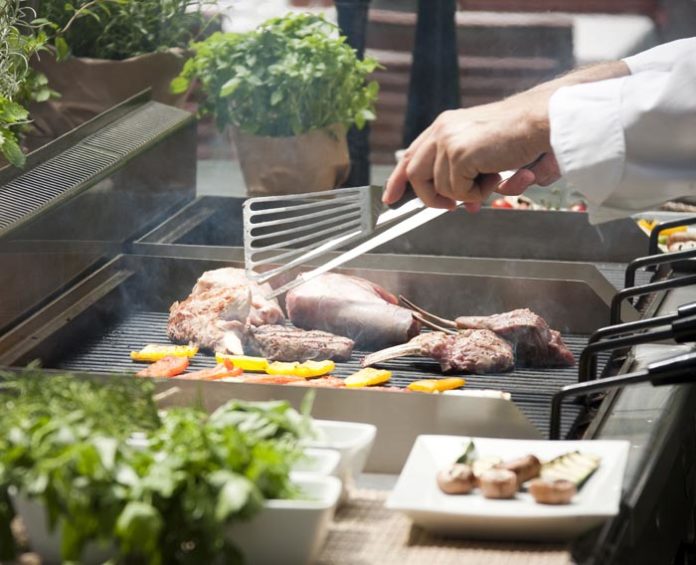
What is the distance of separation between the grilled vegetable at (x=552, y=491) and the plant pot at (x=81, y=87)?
2.52 metres

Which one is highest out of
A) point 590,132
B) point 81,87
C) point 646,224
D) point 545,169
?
point 590,132

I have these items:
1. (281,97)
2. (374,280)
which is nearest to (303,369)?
(374,280)

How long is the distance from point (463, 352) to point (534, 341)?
0.17 meters

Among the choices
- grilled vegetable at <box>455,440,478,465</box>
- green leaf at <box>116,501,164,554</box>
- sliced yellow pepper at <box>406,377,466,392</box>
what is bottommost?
sliced yellow pepper at <box>406,377,466,392</box>

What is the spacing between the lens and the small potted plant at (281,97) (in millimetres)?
3812

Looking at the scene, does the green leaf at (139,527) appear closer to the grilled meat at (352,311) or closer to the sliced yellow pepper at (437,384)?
the sliced yellow pepper at (437,384)

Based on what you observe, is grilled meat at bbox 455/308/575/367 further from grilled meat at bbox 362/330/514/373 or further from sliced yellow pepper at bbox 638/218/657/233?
sliced yellow pepper at bbox 638/218/657/233

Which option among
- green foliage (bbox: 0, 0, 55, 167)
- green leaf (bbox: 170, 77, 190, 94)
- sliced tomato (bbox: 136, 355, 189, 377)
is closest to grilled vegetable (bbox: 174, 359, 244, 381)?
sliced tomato (bbox: 136, 355, 189, 377)

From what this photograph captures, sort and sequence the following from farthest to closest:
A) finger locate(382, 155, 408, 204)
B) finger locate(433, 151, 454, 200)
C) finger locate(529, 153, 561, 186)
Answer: finger locate(529, 153, 561, 186) → finger locate(382, 155, 408, 204) → finger locate(433, 151, 454, 200)

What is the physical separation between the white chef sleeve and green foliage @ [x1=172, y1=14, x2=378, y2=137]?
2.08 meters

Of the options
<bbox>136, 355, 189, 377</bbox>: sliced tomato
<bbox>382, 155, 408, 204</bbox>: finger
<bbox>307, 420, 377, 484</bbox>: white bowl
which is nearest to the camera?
<bbox>307, 420, 377, 484</bbox>: white bowl

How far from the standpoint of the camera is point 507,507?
1.39 metres

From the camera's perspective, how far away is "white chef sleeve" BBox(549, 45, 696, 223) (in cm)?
177

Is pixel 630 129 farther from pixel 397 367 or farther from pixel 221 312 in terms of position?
pixel 221 312
